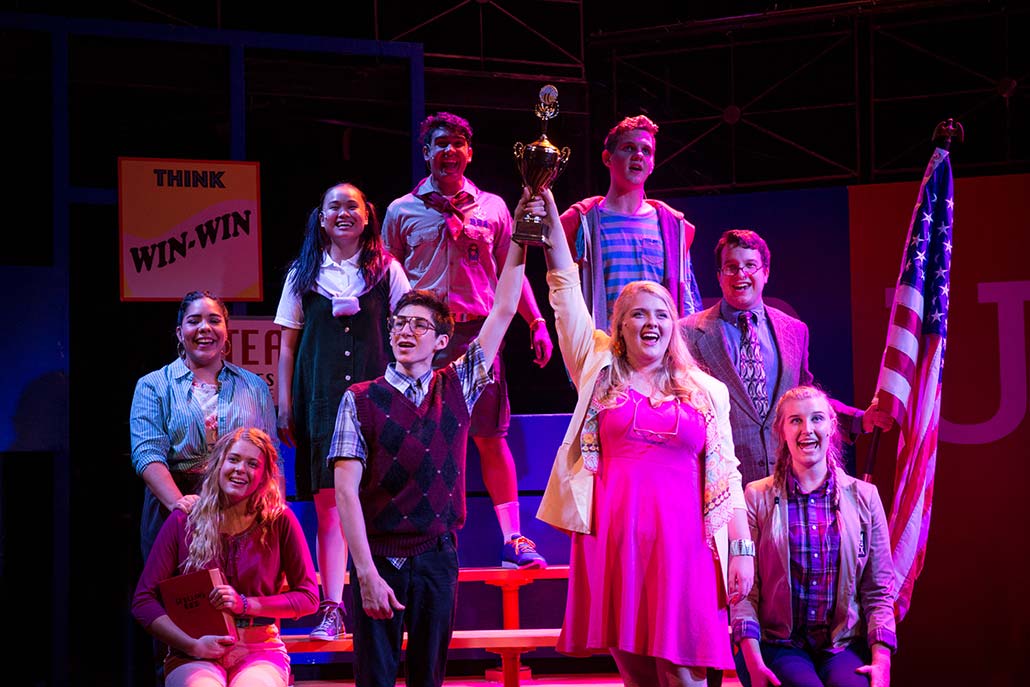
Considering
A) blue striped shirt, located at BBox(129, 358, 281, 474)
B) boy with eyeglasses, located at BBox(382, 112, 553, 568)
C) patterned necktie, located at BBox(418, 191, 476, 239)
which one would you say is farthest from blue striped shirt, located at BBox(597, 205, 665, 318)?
blue striped shirt, located at BBox(129, 358, 281, 474)

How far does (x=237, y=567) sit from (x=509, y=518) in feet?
4.02

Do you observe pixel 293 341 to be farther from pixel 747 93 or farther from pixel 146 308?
pixel 747 93

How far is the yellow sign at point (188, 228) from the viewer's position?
5832 mm

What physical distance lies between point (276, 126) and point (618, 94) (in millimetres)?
2110

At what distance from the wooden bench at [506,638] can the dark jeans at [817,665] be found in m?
0.79

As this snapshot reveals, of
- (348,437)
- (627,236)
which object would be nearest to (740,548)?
(348,437)

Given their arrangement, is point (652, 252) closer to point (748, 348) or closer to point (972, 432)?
point (748, 348)

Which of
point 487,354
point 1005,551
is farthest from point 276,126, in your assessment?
point 1005,551

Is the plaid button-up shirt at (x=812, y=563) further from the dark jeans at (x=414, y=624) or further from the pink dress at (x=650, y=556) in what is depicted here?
the dark jeans at (x=414, y=624)

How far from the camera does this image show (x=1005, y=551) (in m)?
5.58

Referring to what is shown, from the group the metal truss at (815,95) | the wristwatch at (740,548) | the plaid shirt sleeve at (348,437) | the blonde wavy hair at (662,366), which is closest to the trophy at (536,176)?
the blonde wavy hair at (662,366)

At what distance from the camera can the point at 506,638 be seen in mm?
4508

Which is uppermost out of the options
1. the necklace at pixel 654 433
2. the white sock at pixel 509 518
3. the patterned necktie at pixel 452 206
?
the patterned necktie at pixel 452 206

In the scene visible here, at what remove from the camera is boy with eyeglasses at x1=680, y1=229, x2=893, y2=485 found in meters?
4.41
